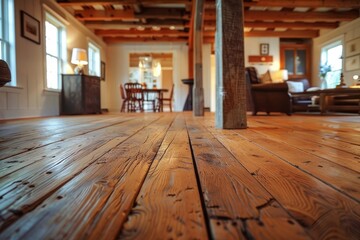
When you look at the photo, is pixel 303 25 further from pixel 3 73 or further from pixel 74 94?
pixel 3 73

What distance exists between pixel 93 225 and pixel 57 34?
6631mm

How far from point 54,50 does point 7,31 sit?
5.58ft

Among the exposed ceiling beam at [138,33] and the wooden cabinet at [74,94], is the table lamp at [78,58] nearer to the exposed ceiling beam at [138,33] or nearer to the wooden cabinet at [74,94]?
the wooden cabinet at [74,94]

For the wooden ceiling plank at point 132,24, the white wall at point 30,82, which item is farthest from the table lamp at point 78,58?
the wooden ceiling plank at point 132,24

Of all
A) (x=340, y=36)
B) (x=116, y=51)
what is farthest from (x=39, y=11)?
(x=340, y=36)

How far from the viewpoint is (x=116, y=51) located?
9.77 metres

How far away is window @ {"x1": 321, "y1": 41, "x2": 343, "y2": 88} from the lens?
8.04 m

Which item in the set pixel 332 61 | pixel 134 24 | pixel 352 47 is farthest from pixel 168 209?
pixel 332 61

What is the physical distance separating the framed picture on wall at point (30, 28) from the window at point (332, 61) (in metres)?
7.40

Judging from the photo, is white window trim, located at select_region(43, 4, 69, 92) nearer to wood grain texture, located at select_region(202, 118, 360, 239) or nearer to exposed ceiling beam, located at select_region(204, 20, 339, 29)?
exposed ceiling beam, located at select_region(204, 20, 339, 29)

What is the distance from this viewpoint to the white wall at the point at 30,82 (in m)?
4.41

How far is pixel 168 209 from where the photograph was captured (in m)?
0.48

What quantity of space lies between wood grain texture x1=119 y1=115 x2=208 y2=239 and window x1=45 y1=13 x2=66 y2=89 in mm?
5642

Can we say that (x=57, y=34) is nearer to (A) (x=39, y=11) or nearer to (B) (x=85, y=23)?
(A) (x=39, y=11)
